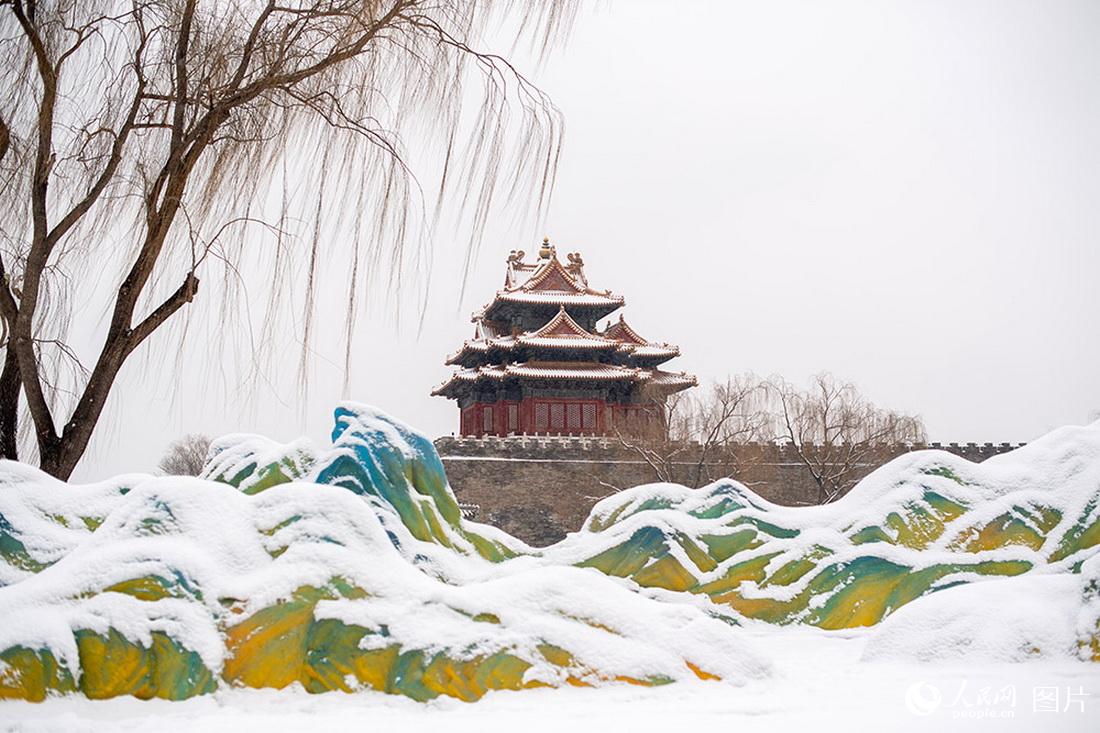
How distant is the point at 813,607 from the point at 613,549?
1.06 metres

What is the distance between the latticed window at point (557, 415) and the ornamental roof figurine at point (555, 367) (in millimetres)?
24

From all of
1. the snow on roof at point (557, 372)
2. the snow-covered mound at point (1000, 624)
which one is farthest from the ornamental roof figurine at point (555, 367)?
the snow-covered mound at point (1000, 624)

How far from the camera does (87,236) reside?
15.4ft

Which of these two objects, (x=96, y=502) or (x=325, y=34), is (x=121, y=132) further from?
(x=96, y=502)

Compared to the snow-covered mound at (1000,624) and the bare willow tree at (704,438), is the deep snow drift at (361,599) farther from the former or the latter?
the bare willow tree at (704,438)

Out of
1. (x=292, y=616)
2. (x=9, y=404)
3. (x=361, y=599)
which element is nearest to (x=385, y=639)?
(x=361, y=599)

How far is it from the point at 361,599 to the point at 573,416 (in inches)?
884

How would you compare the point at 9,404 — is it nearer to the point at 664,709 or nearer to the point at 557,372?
the point at 664,709

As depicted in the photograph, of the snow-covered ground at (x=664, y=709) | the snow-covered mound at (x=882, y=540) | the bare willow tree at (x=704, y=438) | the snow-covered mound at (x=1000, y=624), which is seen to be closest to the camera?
the snow-covered ground at (x=664, y=709)

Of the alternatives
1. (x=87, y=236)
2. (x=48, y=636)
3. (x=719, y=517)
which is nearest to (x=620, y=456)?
(x=719, y=517)

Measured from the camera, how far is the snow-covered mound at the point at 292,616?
2.90m

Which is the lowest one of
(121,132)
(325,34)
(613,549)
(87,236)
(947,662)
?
(947,662)

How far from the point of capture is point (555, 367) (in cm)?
2531

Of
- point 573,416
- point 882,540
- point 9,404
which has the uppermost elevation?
point 573,416
